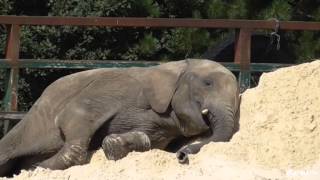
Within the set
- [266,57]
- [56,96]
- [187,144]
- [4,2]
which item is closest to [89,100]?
[56,96]

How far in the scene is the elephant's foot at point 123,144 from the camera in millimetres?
6160

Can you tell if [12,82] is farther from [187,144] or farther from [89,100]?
[187,144]

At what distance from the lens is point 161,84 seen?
662 centimetres

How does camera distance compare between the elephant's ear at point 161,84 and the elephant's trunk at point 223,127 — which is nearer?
the elephant's trunk at point 223,127

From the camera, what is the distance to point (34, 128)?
22.8 feet

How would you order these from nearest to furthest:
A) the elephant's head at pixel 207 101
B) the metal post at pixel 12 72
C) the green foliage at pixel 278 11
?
the elephant's head at pixel 207 101
the metal post at pixel 12 72
the green foliage at pixel 278 11

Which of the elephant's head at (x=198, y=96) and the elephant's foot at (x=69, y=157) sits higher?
the elephant's head at (x=198, y=96)

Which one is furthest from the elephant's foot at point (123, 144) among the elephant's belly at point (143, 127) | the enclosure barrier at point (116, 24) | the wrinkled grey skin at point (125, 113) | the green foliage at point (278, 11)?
the green foliage at point (278, 11)

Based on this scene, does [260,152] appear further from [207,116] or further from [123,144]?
[123,144]

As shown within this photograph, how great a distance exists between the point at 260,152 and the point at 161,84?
1.00 meters

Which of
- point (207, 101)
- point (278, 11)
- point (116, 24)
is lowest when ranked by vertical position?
point (278, 11)

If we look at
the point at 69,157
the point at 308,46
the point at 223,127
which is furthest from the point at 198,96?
the point at 308,46

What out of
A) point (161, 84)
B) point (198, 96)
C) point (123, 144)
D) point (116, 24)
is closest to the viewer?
point (123, 144)

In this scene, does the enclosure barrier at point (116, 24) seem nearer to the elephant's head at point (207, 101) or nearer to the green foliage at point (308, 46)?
the elephant's head at point (207, 101)
